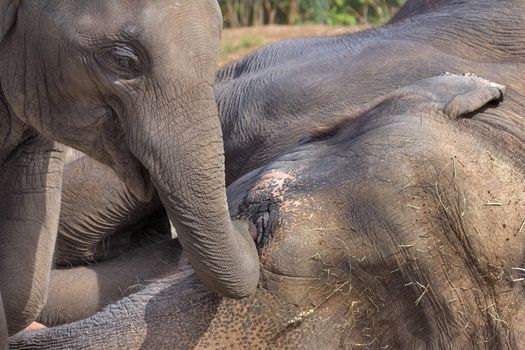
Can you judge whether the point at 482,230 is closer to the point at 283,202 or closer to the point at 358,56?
the point at 283,202

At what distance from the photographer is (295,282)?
3.02 m

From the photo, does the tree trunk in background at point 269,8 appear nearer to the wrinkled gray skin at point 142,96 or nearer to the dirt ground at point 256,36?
the dirt ground at point 256,36

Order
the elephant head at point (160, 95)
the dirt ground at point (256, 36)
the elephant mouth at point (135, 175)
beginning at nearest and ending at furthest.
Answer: the elephant head at point (160, 95) < the elephant mouth at point (135, 175) < the dirt ground at point (256, 36)

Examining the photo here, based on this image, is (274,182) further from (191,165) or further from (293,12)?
(293,12)

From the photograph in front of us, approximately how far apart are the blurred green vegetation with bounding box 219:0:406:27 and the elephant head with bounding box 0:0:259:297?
542 centimetres

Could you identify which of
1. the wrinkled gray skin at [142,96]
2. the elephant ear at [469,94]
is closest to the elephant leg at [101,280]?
the elephant ear at [469,94]

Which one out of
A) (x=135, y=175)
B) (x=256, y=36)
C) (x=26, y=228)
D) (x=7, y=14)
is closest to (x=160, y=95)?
(x=135, y=175)

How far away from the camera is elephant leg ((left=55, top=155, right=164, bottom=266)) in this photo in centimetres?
403

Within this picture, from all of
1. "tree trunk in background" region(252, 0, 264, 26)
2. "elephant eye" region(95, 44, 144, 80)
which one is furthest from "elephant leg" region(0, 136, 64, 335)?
"tree trunk in background" region(252, 0, 264, 26)

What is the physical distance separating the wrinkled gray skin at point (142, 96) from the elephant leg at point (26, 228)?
46 cm

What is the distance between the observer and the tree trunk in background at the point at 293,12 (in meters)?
8.48

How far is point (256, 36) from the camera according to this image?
22.0 ft

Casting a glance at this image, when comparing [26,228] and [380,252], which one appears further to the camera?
[26,228]

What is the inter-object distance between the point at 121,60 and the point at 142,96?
0.24 feet
